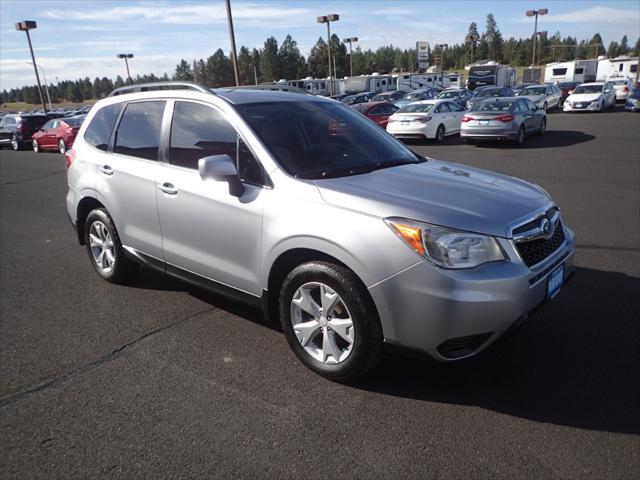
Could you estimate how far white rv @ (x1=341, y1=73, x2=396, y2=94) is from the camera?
5087 cm

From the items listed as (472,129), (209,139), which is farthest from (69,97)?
(209,139)

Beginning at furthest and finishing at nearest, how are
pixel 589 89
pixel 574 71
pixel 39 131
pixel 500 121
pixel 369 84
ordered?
pixel 369 84
pixel 574 71
pixel 589 89
pixel 39 131
pixel 500 121

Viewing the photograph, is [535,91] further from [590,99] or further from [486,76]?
[486,76]

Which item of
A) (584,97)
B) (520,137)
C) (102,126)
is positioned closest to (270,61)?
(584,97)

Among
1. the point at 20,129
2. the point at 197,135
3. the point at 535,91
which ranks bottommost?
the point at 535,91

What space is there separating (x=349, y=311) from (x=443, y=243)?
695mm

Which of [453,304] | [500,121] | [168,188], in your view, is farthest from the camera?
[500,121]

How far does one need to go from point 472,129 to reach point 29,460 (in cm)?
1612

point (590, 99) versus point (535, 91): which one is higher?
point (535, 91)

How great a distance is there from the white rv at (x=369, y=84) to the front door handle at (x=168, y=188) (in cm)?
4916

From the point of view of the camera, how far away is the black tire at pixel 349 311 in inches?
117

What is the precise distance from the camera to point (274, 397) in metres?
3.19

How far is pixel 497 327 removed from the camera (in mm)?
2818

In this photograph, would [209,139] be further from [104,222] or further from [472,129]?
[472,129]
